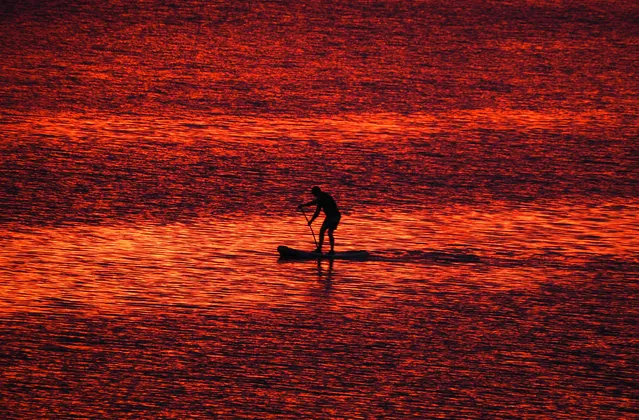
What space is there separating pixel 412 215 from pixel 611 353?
12377 mm

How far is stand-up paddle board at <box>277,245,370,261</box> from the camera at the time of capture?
90.8 ft

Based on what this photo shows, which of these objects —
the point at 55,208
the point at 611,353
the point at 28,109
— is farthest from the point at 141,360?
the point at 28,109

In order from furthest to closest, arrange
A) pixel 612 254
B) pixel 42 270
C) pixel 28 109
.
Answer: pixel 28 109 → pixel 612 254 → pixel 42 270

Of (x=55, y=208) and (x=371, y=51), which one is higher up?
(x=371, y=51)

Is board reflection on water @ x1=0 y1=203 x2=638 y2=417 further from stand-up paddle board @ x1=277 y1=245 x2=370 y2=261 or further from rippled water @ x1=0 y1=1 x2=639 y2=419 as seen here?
stand-up paddle board @ x1=277 y1=245 x2=370 y2=261

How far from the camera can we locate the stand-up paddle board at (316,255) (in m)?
27.7

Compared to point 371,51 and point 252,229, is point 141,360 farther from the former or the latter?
point 371,51

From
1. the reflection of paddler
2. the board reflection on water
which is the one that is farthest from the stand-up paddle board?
the board reflection on water

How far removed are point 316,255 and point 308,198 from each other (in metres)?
7.06

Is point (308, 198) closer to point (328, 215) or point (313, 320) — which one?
point (328, 215)

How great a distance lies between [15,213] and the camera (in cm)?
3156

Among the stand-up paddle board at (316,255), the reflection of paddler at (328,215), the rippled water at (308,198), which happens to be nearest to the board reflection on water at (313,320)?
the rippled water at (308,198)

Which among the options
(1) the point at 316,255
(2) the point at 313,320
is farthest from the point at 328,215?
(2) the point at 313,320

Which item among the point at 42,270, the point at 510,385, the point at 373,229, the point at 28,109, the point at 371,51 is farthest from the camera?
the point at 371,51
